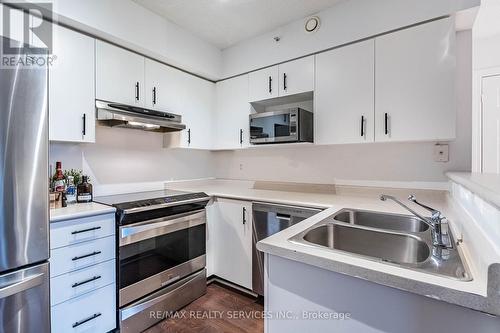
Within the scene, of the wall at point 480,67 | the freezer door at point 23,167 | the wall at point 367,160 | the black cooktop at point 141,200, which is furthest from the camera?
the wall at point 480,67

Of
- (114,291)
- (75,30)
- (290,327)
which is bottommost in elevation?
(114,291)

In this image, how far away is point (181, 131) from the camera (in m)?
2.49

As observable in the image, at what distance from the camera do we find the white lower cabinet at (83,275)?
139 cm

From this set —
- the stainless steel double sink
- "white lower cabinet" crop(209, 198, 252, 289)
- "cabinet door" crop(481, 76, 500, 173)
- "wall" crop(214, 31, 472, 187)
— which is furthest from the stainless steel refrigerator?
"cabinet door" crop(481, 76, 500, 173)

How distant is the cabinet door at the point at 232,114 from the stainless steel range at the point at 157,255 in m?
0.75

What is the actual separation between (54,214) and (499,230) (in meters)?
1.93

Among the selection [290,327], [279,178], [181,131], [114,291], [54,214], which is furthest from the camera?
[279,178]

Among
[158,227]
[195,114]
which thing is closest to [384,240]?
[158,227]

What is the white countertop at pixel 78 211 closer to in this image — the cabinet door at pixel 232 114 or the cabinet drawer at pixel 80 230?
the cabinet drawer at pixel 80 230

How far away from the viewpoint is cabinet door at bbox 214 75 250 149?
2.59m

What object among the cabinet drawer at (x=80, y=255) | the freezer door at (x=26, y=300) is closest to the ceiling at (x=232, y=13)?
the cabinet drawer at (x=80, y=255)

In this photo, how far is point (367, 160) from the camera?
2150 mm

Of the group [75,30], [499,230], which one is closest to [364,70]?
[499,230]

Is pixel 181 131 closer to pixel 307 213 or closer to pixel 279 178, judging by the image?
pixel 279 178
